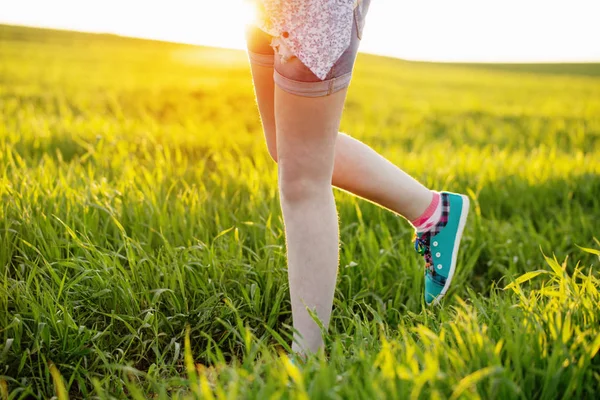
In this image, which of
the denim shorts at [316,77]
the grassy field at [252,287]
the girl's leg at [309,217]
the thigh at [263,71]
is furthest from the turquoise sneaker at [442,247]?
the denim shorts at [316,77]

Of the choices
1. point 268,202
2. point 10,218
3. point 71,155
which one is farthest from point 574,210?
point 71,155

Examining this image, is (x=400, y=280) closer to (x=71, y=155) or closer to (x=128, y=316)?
(x=128, y=316)

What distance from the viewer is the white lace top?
4.89ft

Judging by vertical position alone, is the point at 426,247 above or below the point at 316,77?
below

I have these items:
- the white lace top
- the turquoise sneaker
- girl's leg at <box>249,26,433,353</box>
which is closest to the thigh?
girl's leg at <box>249,26,433,353</box>

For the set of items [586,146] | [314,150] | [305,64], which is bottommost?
[586,146]

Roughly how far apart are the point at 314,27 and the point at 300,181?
1.42 ft

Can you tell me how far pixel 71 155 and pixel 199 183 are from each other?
1438 millimetres

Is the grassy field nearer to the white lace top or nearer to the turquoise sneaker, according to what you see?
the turquoise sneaker

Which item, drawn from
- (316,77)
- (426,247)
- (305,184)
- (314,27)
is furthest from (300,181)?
(426,247)

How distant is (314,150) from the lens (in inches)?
64.8

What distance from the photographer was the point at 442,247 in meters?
2.20

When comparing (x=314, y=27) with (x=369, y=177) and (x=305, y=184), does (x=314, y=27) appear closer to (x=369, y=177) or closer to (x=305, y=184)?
(x=305, y=184)

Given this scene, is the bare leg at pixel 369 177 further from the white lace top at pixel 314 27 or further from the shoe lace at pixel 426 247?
the white lace top at pixel 314 27
